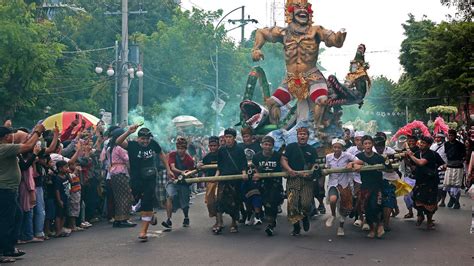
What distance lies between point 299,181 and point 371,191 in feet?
3.61

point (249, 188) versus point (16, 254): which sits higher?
point (249, 188)

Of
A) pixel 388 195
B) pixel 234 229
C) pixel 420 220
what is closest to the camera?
pixel 388 195

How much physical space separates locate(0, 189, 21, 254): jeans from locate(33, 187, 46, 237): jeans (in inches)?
63.6

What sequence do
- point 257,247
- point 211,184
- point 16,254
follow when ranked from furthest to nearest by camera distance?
point 211,184 < point 257,247 < point 16,254

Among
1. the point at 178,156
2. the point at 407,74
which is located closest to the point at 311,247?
the point at 178,156

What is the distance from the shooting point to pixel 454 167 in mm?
15906

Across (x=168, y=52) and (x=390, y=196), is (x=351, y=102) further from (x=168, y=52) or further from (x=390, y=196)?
(x=168, y=52)

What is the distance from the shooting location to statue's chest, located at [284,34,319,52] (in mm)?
15367

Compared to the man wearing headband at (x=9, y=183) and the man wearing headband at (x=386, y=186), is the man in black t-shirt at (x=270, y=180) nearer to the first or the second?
the man wearing headband at (x=386, y=186)

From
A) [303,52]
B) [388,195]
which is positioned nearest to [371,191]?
[388,195]

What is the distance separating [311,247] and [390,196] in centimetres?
204

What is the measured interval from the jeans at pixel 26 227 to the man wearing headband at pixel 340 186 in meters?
4.55

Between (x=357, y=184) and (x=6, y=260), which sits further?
(x=357, y=184)

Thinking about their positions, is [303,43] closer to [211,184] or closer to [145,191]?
[211,184]
